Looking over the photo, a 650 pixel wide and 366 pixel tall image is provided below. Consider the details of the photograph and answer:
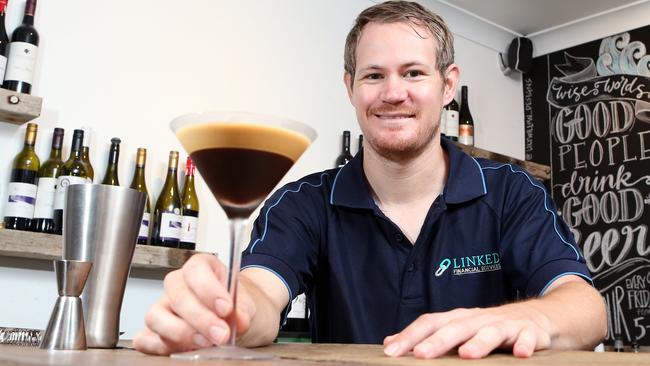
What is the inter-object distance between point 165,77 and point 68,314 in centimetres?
192

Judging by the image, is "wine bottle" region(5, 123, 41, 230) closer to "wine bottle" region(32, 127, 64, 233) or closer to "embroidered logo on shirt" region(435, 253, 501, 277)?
"wine bottle" region(32, 127, 64, 233)

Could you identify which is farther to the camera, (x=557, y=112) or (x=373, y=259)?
(x=557, y=112)

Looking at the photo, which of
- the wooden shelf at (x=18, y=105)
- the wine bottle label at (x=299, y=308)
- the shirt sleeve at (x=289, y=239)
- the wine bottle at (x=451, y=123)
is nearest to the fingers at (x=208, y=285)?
the shirt sleeve at (x=289, y=239)

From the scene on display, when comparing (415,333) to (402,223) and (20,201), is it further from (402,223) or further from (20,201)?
(20,201)

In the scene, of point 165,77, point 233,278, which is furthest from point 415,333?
point 165,77

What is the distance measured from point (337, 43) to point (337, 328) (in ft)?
6.78

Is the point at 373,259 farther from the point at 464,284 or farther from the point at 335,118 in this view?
the point at 335,118

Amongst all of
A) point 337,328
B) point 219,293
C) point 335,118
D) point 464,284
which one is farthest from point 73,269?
point 335,118

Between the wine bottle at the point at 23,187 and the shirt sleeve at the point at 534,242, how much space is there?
1.51 m

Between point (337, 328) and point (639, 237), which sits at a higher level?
point (639, 237)

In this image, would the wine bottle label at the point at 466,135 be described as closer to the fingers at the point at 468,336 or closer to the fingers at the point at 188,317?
the fingers at the point at 468,336

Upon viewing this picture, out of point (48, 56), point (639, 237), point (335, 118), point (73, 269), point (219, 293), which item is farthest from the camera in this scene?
point (639, 237)

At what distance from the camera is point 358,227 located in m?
1.46

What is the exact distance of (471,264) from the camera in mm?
1381
